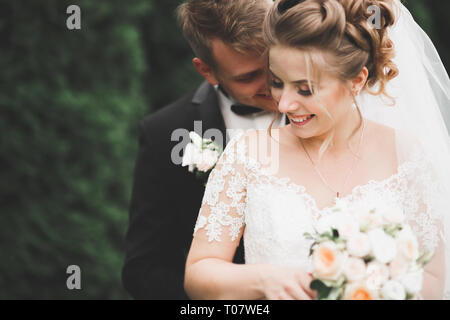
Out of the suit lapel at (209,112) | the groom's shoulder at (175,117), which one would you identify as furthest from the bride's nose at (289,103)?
the groom's shoulder at (175,117)

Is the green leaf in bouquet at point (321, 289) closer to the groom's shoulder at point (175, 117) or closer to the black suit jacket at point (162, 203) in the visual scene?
the black suit jacket at point (162, 203)

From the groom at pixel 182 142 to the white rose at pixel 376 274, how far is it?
55.5 inches

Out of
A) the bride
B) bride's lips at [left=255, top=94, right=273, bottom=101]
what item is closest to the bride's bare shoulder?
the bride

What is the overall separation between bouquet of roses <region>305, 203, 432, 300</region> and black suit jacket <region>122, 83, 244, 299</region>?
1426 mm

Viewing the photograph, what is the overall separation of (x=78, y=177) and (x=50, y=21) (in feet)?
4.79

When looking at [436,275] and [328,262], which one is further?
[436,275]

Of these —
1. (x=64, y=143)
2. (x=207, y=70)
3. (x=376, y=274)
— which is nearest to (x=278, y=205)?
(x=376, y=274)

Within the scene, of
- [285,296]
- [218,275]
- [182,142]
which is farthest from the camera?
[182,142]

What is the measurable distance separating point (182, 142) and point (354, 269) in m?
1.77

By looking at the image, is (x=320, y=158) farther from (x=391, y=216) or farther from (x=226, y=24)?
(x=226, y=24)

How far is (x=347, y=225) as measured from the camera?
1854 mm

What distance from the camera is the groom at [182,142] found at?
2.96 meters
